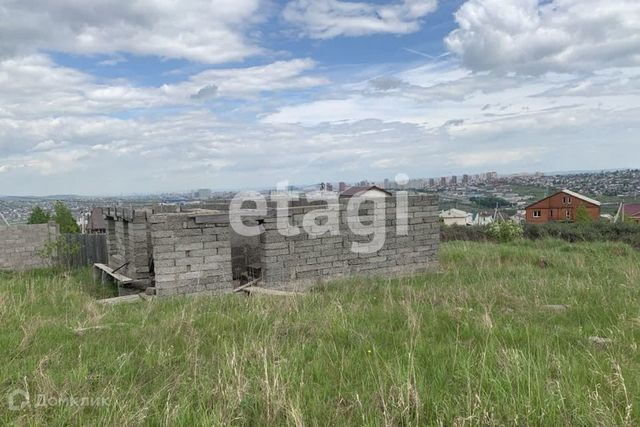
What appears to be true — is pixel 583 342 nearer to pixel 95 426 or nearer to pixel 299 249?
pixel 95 426

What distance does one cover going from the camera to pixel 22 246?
50.2 feet

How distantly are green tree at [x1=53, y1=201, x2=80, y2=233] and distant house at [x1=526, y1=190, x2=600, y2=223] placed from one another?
3405 centimetres

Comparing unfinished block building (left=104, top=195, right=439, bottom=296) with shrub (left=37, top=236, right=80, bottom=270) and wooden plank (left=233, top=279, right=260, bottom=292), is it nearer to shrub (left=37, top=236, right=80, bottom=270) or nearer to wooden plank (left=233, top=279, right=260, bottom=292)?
wooden plank (left=233, top=279, right=260, bottom=292)

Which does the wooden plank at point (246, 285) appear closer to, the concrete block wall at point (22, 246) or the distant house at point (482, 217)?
the concrete block wall at point (22, 246)

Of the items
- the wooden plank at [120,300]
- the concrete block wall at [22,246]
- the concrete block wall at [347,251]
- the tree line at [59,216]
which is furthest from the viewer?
the tree line at [59,216]

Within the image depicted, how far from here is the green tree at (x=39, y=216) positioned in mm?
31266

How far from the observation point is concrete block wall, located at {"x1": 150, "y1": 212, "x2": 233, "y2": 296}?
685 cm

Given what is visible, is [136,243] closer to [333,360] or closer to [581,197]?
[333,360]

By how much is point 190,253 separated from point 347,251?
2722 millimetres

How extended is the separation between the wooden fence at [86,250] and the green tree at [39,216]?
1980 centimetres

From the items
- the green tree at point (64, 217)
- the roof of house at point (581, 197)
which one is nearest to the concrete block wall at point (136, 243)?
the green tree at point (64, 217)

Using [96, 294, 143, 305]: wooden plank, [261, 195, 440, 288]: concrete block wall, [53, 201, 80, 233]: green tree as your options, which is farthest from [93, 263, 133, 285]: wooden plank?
[53, 201, 80, 233]: green tree

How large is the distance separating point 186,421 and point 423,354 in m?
1.68

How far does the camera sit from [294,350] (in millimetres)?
3299
